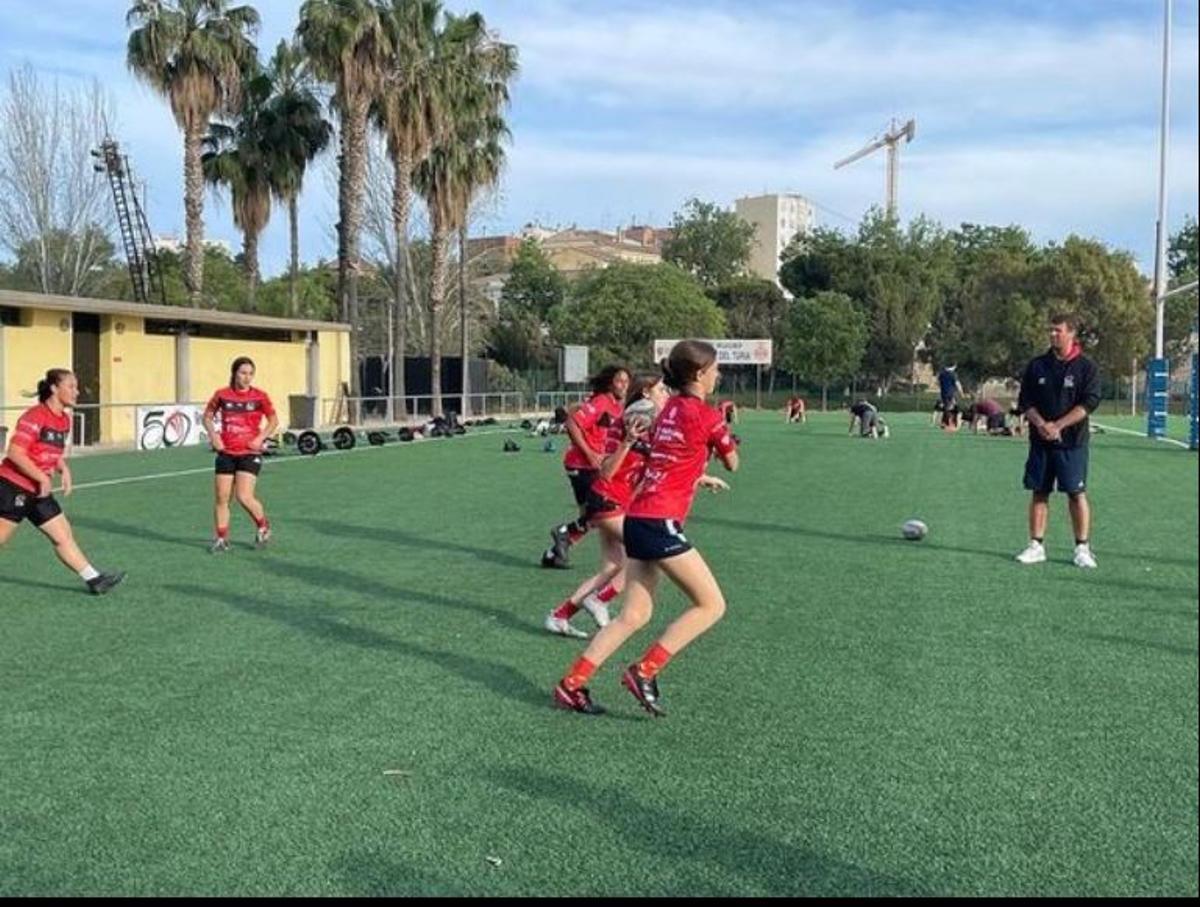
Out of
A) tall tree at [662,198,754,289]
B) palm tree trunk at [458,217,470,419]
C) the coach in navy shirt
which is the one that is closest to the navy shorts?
the coach in navy shirt

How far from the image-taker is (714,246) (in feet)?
297

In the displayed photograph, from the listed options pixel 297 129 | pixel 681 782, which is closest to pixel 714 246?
pixel 297 129

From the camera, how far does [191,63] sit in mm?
32500

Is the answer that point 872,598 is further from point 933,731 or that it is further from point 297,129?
point 297,129

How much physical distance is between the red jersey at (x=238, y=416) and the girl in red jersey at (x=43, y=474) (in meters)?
2.04

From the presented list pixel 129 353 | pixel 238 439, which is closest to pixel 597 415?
pixel 238 439

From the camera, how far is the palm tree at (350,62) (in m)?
33.0

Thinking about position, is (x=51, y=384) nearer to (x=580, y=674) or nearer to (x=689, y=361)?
(x=580, y=674)

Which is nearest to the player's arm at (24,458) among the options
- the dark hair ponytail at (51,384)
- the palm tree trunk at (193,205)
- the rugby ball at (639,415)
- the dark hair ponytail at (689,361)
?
the dark hair ponytail at (51,384)

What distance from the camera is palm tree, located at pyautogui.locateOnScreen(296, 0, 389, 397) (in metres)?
33.0

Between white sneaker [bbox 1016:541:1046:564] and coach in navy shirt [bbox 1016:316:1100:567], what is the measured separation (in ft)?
0.93

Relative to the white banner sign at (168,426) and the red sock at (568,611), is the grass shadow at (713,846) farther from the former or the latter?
the white banner sign at (168,426)

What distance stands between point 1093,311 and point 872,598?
2034 inches

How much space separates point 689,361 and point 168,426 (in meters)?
23.0
